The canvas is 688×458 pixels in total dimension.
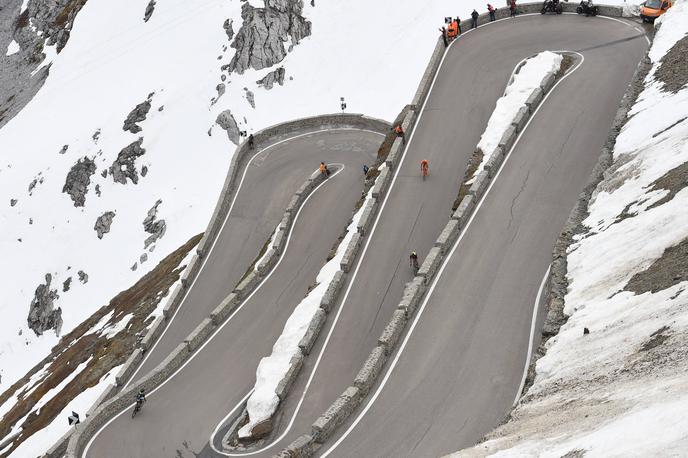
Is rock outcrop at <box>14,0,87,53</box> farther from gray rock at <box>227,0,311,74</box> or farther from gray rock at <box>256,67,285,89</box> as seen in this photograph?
gray rock at <box>256,67,285,89</box>

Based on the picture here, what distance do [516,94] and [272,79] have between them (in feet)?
92.4

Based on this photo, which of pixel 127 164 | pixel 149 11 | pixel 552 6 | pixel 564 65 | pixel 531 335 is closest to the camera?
pixel 531 335

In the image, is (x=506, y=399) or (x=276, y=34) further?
(x=276, y=34)

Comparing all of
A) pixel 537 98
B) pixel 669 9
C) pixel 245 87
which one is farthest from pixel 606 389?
pixel 245 87

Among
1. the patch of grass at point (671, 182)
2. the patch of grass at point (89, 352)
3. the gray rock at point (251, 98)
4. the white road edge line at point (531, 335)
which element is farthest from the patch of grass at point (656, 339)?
the gray rock at point (251, 98)

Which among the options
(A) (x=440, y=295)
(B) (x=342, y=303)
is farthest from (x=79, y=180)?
(A) (x=440, y=295)

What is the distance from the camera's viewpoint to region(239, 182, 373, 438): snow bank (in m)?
26.5

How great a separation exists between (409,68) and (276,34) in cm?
1436

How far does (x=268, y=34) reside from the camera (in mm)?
64125

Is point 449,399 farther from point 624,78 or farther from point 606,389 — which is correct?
point 624,78

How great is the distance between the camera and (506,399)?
2253 centimetres

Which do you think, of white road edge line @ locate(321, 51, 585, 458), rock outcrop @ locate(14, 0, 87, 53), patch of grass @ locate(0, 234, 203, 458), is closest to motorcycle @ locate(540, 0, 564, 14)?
white road edge line @ locate(321, 51, 585, 458)

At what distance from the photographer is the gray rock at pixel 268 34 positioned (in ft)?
210

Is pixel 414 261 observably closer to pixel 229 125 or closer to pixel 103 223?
pixel 229 125
